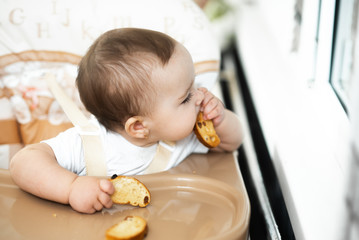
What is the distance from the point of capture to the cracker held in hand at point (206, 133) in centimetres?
86

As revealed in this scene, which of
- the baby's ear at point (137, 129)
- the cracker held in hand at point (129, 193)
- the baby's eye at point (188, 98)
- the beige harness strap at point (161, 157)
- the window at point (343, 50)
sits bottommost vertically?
the beige harness strap at point (161, 157)

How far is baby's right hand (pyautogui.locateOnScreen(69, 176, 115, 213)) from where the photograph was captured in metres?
0.70

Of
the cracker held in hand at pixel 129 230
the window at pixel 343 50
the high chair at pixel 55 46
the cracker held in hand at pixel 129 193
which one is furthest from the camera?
the high chair at pixel 55 46

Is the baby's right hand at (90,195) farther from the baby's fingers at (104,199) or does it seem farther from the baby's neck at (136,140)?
the baby's neck at (136,140)

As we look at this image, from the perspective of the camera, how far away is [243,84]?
167 centimetres

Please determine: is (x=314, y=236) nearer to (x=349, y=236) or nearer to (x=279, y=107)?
(x=349, y=236)

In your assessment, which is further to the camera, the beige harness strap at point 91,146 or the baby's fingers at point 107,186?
the beige harness strap at point 91,146

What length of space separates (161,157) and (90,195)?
216 millimetres

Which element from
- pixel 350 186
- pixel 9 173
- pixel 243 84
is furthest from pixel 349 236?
pixel 243 84

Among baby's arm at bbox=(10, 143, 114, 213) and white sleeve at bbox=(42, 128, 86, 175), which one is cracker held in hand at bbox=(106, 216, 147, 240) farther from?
white sleeve at bbox=(42, 128, 86, 175)

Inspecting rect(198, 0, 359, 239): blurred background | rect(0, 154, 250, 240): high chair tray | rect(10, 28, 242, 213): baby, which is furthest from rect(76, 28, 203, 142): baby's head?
rect(198, 0, 359, 239): blurred background

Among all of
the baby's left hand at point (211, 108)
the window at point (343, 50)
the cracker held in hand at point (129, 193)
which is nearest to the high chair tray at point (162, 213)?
the cracker held in hand at point (129, 193)

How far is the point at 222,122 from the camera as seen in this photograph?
0.92 metres

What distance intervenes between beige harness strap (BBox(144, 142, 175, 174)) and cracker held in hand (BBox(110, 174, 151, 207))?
0.13 meters
